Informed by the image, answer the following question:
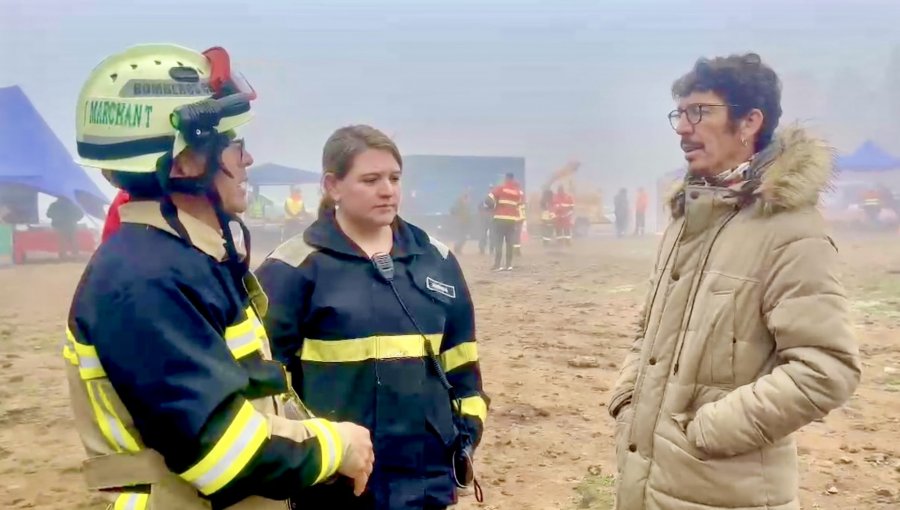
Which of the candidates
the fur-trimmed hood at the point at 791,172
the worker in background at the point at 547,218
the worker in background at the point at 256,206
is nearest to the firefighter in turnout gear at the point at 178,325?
the fur-trimmed hood at the point at 791,172

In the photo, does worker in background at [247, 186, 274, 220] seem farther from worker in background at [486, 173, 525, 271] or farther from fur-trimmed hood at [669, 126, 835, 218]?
fur-trimmed hood at [669, 126, 835, 218]

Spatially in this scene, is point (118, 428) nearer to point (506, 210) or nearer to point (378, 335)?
point (378, 335)

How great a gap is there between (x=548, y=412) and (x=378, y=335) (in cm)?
367

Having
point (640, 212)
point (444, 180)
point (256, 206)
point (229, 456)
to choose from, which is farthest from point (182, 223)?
point (640, 212)

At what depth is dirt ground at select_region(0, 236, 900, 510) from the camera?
423cm

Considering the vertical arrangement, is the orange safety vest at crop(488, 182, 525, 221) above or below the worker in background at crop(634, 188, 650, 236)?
above

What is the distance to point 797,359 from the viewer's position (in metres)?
1.93

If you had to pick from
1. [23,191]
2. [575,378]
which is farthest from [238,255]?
[23,191]

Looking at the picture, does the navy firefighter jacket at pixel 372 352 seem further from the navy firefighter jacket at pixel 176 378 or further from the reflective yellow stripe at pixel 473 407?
the navy firefighter jacket at pixel 176 378

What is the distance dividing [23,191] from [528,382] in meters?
16.1

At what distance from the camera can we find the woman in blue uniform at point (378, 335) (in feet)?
7.10

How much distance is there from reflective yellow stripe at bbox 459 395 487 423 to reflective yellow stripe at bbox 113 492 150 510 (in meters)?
1.12

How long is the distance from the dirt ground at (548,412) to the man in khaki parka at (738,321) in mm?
2027

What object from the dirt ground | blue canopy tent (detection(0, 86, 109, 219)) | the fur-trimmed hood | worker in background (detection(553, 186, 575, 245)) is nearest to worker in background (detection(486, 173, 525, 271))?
the dirt ground
